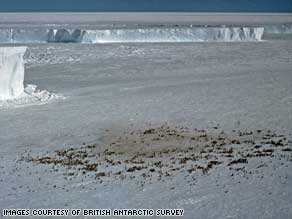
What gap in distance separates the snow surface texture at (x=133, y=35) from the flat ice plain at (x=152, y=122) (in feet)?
28.1

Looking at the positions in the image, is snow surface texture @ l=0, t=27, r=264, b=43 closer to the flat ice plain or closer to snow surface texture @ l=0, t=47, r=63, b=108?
the flat ice plain

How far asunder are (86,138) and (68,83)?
783 centimetres

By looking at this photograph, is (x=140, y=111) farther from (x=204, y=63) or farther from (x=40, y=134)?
(x=204, y=63)

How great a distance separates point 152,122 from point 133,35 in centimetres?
2337

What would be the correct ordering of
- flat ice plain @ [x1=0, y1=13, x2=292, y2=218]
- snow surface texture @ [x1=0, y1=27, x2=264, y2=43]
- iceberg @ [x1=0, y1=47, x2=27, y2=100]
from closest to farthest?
flat ice plain @ [x1=0, y1=13, x2=292, y2=218]
iceberg @ [x1=0, y1=47, x2=27, y2=100]
snow surface texture @ [x1=0, y1=27, x2=264, y2=43]

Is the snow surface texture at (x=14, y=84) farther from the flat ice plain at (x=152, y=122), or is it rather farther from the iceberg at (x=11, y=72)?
the flat ice plain at (x=152, y=122)

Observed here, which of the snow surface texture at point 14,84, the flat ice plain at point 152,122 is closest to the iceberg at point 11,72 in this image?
the snow surface texture at point 14,84

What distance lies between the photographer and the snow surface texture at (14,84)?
46.2ft

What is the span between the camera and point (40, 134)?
33.7ft

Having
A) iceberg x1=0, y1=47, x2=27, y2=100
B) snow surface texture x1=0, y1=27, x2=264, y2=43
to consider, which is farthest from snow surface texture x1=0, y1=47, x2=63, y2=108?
snow surface texture x1=0, y1=27, x2=264, y2=43

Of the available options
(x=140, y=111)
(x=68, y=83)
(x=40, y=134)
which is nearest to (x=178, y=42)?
(x=68, y=83)

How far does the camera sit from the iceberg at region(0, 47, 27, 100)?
1422 cm

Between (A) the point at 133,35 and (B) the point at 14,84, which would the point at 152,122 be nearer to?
(B) the point at 14,84

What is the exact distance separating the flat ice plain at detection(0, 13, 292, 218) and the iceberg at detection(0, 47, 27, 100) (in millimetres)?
Answer: 1242
